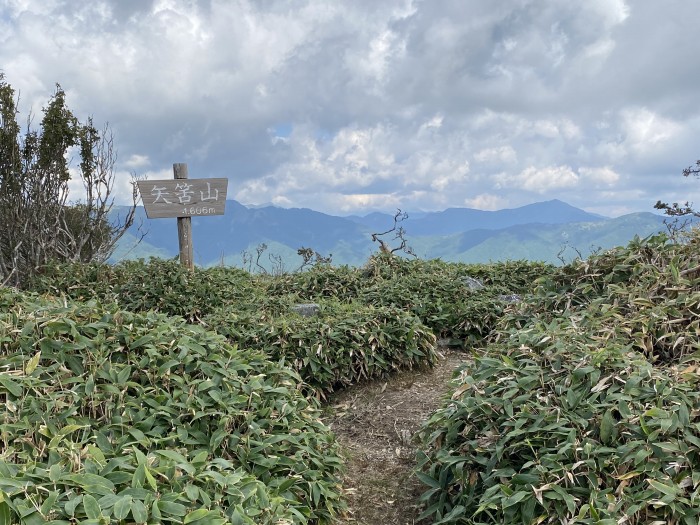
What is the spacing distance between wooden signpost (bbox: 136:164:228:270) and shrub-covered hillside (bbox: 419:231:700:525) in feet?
17.7

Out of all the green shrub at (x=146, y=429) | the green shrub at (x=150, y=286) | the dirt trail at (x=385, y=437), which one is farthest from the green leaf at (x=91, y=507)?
the green shrub at (x=150, y=286)

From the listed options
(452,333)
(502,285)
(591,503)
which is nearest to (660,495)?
(591,503)

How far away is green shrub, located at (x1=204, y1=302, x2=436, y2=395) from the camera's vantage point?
4641 millimetres

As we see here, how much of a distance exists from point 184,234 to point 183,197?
1.65ft

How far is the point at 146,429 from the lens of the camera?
8.79 feet

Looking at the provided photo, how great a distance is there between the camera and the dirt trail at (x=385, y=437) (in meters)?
3.24

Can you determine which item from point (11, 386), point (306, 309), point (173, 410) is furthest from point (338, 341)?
point (11, 386)

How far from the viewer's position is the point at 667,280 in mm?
3645

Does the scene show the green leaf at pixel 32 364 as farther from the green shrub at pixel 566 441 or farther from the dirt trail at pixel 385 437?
the green shrub at pixel 566 441

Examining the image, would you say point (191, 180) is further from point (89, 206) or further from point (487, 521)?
point (487, 521)

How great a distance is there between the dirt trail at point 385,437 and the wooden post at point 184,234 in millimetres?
4139

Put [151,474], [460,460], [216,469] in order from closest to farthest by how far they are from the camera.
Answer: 1. [151,474]
2. [216,469]
3. [460,460]

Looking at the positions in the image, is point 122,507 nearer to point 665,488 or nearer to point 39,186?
point 665,488

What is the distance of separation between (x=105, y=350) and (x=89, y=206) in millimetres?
6914
